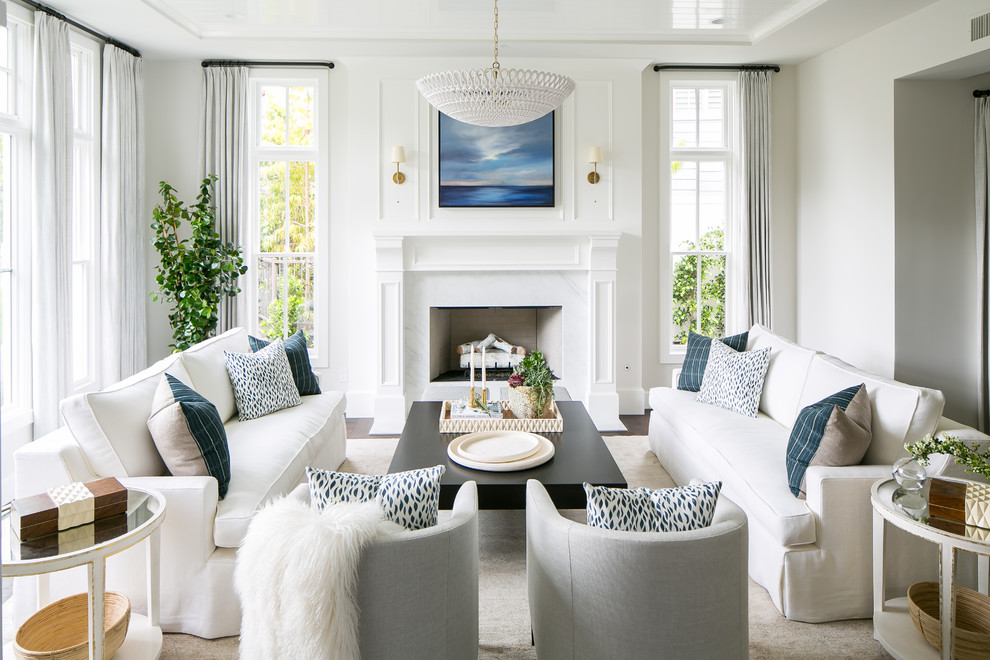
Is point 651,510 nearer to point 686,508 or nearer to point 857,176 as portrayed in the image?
point 686,508

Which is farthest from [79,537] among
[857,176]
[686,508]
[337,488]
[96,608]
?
[857,176]

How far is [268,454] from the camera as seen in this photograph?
3111mm

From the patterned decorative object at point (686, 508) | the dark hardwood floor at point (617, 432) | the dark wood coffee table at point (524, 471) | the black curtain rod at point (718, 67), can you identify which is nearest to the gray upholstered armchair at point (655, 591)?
the patterned decorative object at point (686, 508)

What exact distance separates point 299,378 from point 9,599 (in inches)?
71.1

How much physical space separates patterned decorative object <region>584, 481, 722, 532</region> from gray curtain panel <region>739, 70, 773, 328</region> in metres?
4.27

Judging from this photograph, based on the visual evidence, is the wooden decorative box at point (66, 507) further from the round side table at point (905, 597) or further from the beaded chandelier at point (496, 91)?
the round side table at point (905, 597)

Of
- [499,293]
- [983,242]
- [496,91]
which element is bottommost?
[499,293]

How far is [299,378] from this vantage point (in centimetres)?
416

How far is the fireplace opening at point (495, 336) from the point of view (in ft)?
18.9

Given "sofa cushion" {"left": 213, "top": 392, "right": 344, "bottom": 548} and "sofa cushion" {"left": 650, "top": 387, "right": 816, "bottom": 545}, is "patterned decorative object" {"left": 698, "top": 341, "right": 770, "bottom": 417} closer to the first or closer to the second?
"sofa cushion" {"left": 650, "top": 387, "right": 816, "bottom": 545}

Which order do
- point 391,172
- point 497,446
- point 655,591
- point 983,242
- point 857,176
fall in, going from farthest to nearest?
point 391,172 → point 857,176 → point 983,242 → point 497,446 → point 655,591

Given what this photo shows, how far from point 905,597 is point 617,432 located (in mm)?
2752

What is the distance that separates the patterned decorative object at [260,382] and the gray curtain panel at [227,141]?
6.48 ft

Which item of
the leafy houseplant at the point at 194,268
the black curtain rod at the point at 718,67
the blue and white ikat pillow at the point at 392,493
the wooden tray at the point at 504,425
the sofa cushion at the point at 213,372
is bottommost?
the wooden tray at the point at 504,425
